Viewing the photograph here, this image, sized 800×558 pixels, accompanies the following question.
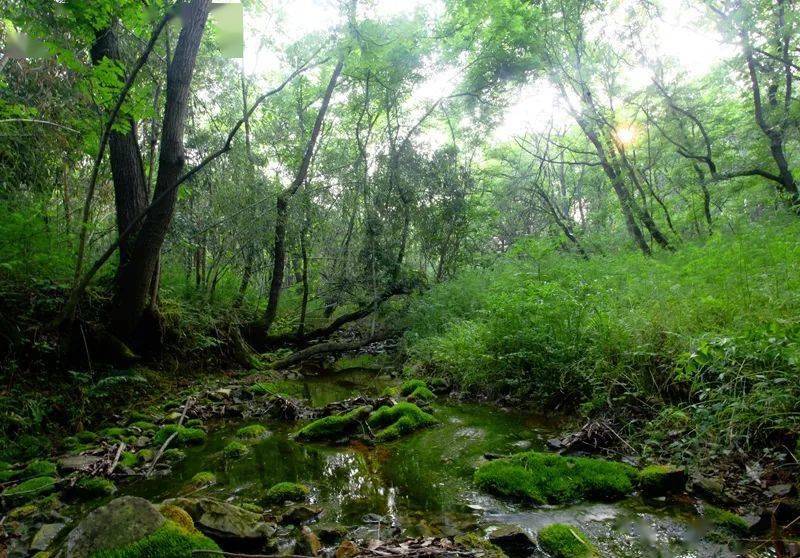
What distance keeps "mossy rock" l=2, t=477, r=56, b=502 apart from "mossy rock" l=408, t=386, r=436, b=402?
416cm

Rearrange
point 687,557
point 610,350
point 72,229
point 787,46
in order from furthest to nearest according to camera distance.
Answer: point 787,46, point 72,229, point 610,350, point 687,557

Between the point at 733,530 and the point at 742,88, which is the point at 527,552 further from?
the point at 742,88

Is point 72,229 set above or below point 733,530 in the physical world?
above

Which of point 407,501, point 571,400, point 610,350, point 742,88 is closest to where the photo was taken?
point 407,501

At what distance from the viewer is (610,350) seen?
4.90 metres

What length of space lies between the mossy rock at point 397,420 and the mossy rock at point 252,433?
1331mm

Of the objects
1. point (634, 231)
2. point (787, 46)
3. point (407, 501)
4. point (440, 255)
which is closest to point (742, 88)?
point (787, 46)

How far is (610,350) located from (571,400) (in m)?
0.81

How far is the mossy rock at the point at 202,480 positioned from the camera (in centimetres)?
396

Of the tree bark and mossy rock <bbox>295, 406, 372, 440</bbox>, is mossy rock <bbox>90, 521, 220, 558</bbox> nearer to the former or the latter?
mossy rock <bbox>295, 406, 372, 440</bbox>

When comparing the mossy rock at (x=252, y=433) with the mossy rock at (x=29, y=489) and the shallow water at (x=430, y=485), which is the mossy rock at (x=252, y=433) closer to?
the shallow water at (x=430, y=485)

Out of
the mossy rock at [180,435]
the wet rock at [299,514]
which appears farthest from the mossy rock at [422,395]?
the wet rock at [299,514]

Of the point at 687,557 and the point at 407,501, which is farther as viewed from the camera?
the point at 407,501

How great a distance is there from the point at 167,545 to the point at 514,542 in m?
2.01
